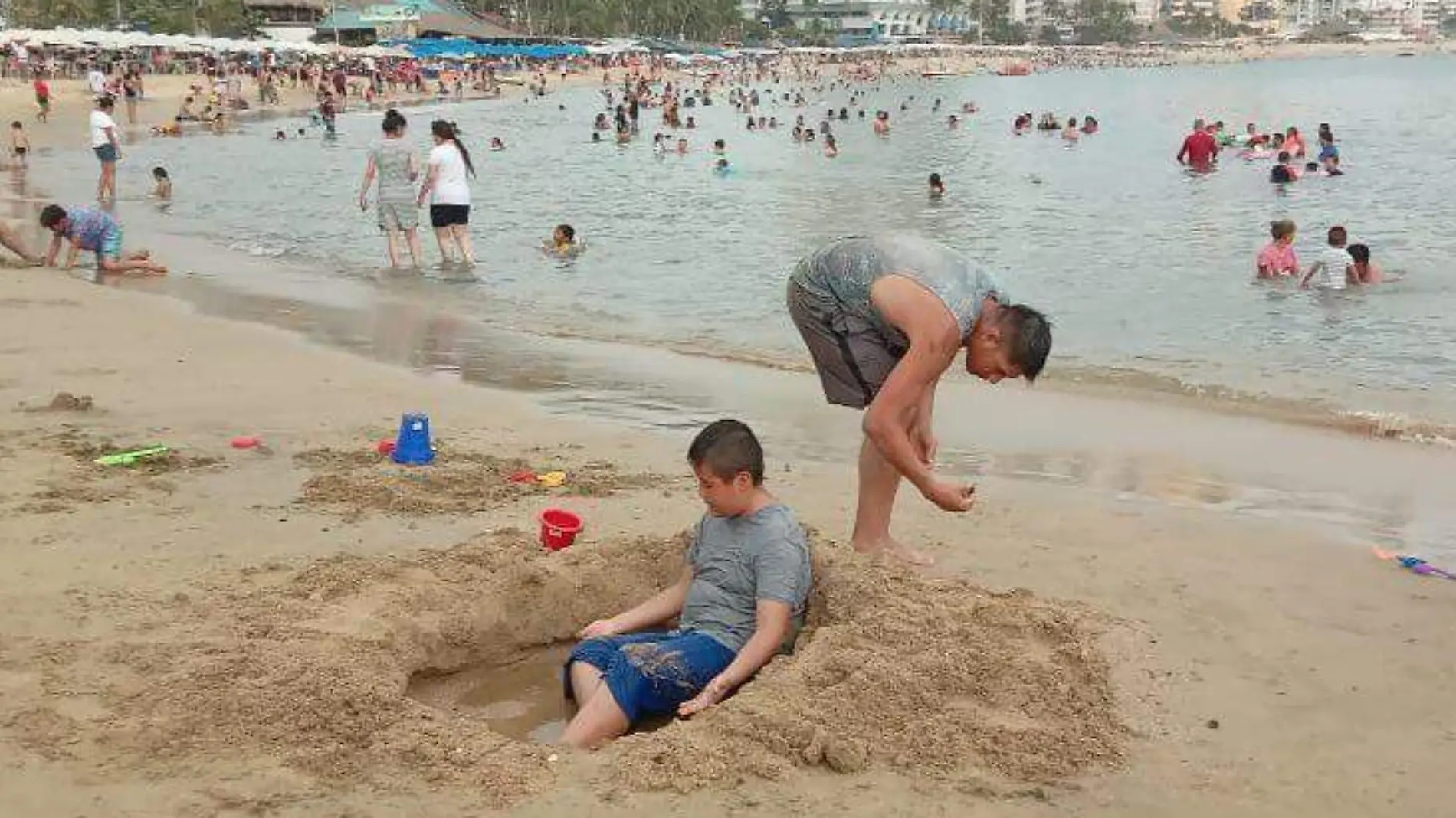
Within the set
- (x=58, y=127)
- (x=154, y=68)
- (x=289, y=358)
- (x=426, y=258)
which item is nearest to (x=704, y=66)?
(x=154, y=68)

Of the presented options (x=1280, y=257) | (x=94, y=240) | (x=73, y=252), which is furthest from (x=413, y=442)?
(x=1280, y=257)

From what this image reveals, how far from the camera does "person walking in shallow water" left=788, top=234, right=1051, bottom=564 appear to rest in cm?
403

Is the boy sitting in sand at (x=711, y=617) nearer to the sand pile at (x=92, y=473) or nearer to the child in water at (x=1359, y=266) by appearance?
the sand pile at (x=92, y=473)

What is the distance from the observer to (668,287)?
13.4 m

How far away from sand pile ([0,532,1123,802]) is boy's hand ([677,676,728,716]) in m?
0.11

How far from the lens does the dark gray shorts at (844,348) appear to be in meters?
4.40

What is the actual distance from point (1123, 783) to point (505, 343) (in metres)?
7.20

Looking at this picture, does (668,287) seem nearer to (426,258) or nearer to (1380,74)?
(426,258)

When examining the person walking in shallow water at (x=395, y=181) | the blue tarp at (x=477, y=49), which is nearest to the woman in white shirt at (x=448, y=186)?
the person walking in shallow water at (x=395, y=181)

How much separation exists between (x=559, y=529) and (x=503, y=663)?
63cm

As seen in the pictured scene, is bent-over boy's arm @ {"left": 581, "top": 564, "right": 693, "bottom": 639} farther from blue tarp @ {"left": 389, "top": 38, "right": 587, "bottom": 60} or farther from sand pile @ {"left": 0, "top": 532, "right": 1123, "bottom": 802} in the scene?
blue tarp @ {"left": 389, "top": 38, "right": 587, "bottom": 60}

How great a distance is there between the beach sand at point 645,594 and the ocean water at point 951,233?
319 cm

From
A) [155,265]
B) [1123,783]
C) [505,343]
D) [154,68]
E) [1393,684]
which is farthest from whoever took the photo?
[154,68]

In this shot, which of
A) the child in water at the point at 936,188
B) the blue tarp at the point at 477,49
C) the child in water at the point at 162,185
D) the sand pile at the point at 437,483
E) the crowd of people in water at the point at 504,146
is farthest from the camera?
the blue tarp at the point at 477,49
